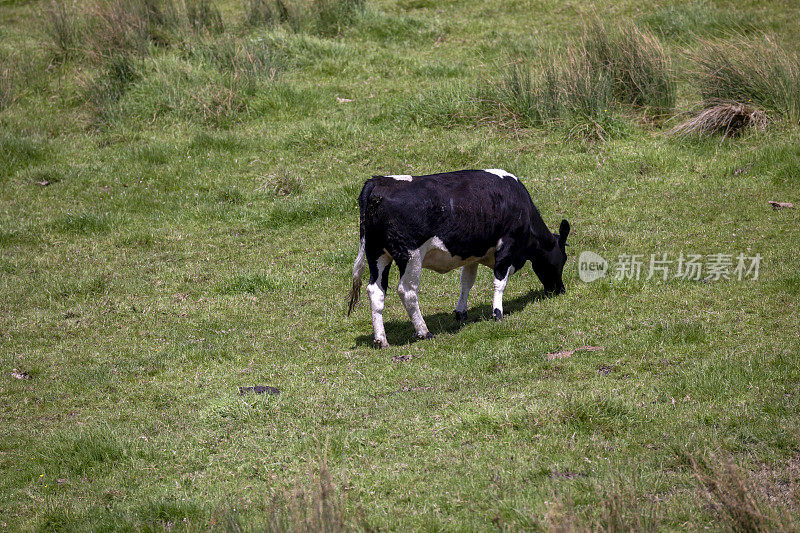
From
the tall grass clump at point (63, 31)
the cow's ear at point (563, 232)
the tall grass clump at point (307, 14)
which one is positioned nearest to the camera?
the cow's ear at point (563, 232)

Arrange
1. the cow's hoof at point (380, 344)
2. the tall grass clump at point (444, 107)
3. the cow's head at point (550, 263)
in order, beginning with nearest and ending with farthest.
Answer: the cow's hoof at point (380, 344), the cow's head at point (550, 263), the tall grass clump at point (444, 107)

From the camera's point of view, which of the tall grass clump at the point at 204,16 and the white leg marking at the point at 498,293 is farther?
the tall grass clump at the point at 204,16

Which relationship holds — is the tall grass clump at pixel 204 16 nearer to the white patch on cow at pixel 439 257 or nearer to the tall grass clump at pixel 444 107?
the tall grass clump at pixel 444 107

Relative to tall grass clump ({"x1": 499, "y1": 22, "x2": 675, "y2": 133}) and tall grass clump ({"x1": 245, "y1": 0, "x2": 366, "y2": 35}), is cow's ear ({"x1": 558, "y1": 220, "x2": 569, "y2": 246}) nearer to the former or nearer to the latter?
tall grass clump ({"x1": 499, "y1": 22, "x2": 675, "y2": 133})

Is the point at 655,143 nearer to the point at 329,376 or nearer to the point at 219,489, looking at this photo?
the point at 329,376

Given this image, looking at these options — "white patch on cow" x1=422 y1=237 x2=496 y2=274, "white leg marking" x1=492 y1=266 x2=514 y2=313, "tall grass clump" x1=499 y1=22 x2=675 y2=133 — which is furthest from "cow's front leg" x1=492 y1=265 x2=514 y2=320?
"tall grass clump" x1=499 y1=22 x2=675 y2=133

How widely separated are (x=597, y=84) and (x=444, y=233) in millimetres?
7515

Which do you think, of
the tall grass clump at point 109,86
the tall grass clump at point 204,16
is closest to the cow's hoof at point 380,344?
the tall grass clump at point 109,86

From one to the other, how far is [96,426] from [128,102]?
11716 millimetres

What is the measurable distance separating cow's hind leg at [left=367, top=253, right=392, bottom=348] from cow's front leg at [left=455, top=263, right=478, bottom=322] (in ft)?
4.17

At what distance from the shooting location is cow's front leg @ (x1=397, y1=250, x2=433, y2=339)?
10.0m

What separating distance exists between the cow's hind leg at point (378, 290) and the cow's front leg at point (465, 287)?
1271mm

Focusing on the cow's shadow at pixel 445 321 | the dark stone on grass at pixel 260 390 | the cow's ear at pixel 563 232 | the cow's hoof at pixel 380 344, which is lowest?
the cow's shadow at pixel 445 321

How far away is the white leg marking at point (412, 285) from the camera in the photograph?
10.0 meters
